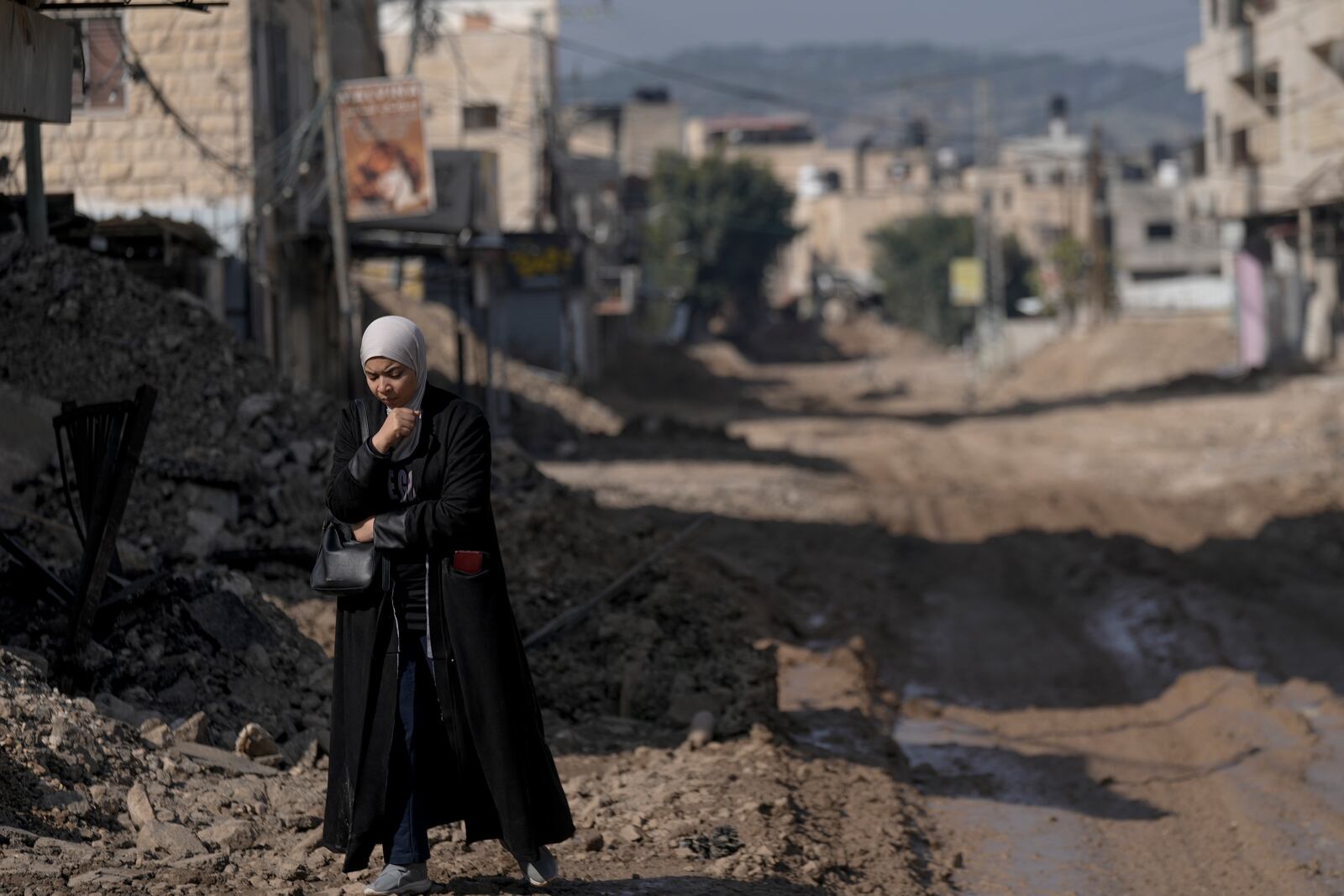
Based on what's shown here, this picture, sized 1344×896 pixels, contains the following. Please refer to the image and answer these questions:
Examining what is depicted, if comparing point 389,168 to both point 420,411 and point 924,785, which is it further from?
point 420,411

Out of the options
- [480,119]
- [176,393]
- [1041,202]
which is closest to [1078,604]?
[176,393]

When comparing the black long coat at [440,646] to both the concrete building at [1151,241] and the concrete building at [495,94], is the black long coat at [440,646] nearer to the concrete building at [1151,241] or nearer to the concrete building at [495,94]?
the concrete building at [495,94]

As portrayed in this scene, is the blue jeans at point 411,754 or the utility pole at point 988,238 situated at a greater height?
the utility pole at point 988,238

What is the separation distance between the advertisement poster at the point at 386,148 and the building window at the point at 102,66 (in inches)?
105

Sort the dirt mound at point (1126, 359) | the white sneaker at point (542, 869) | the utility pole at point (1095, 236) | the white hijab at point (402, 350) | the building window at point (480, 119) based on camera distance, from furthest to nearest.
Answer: the utility pole at point (1095, 236), the building window at point (480, 119), the dirt mound at point (1126, 359), the white sneaker at point (542, 869), the white hijab at point (402, 350)

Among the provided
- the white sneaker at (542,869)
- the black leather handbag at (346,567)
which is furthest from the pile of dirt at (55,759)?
the white sneaker at (542,869)

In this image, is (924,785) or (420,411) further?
(924,785)

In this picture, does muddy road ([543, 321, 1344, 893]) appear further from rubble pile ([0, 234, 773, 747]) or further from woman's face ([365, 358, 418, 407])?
woman's face ([365, 358, 418, 407])

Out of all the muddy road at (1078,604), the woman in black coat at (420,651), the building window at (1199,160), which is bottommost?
the muddy road at (1078,604)

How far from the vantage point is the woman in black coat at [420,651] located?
4.82 m

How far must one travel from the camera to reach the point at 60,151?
19.7 m

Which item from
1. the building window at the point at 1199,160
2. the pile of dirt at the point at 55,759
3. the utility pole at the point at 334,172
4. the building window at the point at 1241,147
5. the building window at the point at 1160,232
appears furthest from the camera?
the building window at the point at 1160,232

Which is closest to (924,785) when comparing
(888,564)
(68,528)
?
(68,528)

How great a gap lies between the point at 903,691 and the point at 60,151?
13.9m
